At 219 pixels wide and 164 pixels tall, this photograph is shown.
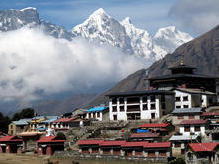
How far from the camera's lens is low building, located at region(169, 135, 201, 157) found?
99.6 meters

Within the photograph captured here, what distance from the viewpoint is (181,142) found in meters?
101

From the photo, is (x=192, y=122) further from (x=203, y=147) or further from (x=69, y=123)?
(x=69, y=123)

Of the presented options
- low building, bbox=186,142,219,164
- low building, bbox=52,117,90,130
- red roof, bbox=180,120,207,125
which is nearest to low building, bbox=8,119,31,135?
low building, bbox=52,117,90,130

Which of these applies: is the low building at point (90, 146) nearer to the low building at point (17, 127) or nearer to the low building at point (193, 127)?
the low building at point (193, 127)

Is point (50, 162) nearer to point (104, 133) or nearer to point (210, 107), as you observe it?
point (104, 133)

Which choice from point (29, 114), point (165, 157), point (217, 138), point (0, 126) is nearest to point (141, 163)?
point (165, 157)

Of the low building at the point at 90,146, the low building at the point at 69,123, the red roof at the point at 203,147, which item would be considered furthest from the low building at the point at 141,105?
the red roof at the point at 203,147

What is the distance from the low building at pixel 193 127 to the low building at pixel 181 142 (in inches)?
173

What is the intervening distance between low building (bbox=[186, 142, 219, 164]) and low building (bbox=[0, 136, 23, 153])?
2058 inches

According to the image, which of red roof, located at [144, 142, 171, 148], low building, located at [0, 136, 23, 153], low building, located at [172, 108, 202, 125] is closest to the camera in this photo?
red roof, located at [144, 142, 171, 148]

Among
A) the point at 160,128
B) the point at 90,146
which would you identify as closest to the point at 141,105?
the point at 160,128

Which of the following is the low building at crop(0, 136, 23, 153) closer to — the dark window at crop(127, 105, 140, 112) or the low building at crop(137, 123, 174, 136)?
the low building at crop(137, 123, 174, 136)

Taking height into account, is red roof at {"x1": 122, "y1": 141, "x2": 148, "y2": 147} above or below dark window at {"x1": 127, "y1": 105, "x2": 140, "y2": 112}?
below

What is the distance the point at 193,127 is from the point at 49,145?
3517 centimetres
